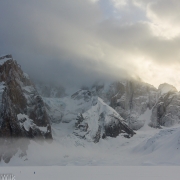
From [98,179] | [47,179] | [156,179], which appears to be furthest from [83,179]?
[156,179]

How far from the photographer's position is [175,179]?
85.9 meters

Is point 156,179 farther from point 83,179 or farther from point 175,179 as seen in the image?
point 83,179

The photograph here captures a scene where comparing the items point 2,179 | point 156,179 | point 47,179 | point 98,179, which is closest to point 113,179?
point 98,179

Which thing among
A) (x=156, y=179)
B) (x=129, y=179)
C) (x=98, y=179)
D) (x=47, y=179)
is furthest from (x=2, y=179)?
(x=156, y=179)

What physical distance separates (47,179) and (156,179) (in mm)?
26320

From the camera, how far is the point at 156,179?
86.4m

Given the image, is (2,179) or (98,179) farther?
(98,179)

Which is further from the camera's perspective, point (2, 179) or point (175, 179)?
point (175, 179)

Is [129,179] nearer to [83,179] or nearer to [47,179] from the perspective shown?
[83,179]

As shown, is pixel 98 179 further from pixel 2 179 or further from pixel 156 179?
pixel 2 179

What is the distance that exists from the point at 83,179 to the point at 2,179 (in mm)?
19561

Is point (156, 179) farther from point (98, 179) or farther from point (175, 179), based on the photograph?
point (98, 179)

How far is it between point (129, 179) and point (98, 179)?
743 centimetres

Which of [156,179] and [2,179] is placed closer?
[2,179]
